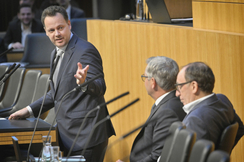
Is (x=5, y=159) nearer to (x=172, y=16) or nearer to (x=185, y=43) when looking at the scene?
(x=185, y=43)

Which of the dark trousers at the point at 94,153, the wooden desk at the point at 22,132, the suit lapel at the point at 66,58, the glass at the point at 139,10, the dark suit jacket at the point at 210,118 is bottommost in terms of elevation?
the dark trousers at the point at 94,153

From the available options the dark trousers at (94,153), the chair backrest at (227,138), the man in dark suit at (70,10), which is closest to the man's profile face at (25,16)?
the man in dark suit at (70,10)

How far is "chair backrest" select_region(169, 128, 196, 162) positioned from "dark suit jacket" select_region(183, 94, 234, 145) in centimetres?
35

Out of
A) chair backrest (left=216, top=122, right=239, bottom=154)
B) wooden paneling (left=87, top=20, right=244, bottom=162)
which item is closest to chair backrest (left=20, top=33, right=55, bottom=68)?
wooden paneling (left=87, top=20, right=244, bottom=162)

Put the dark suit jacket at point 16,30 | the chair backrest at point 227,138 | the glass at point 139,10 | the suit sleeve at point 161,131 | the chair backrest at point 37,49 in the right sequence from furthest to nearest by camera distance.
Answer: the dark suit jacket at point 16,30 < the chair backrest at point 37,49 < the glass at point 139,10 < the suit sleeve at point 161,131 < the chair backrest at point 227,138

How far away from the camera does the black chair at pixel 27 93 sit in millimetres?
4254

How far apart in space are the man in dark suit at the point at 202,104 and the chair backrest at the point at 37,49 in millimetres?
4207

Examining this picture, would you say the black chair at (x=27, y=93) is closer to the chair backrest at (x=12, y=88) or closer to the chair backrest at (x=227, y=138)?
the chair backrest at (x=12, y=88)

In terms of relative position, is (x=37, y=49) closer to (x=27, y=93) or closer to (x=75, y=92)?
(x=27, y=93)

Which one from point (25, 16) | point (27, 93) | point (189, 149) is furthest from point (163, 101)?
point (25, 16)

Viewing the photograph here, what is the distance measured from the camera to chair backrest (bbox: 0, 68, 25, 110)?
14.9ft

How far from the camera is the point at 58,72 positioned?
108 inches

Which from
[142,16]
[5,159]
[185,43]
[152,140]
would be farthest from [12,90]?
[152,140]

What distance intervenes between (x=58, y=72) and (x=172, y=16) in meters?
1.65
